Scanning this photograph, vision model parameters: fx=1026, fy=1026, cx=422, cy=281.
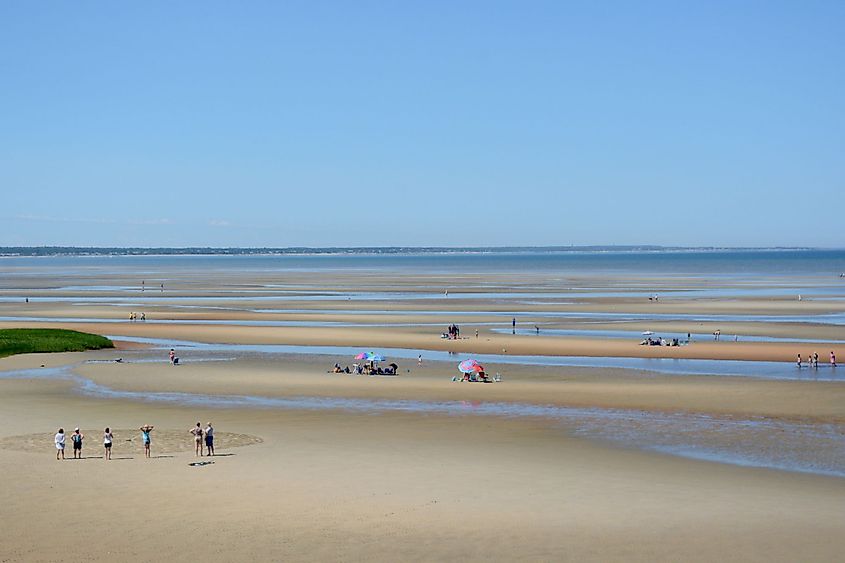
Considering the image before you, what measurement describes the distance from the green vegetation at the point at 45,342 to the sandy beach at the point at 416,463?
1.68m

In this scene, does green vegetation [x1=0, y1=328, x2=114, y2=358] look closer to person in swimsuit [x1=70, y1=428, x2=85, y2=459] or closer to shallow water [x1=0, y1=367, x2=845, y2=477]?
shallow water [x1=0, y1=367, x2=845, y2=477]

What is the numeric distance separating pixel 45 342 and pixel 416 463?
113 feet

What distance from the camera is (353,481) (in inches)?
971

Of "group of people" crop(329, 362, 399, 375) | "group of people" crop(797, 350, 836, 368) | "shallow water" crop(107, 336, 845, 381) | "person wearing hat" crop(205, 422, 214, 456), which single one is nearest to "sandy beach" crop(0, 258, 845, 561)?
"person wearing hat" crop(205, 422, 214, 456)

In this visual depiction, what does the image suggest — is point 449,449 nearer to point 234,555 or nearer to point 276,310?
point 234,555

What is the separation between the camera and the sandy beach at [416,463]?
19.8 m

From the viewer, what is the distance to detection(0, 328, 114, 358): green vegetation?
5309cm

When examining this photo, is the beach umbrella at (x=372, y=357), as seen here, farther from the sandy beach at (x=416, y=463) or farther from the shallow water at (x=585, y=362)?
the shallow water at (x=585, y=362)

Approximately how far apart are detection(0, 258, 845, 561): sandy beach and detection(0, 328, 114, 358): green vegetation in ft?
5.53

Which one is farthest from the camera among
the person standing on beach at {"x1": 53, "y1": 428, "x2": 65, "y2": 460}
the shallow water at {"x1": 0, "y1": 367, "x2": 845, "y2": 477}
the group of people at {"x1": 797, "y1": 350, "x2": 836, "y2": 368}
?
the group of people at {"x1": 797, "y1": 350, "x2": 836, "y2": 368}

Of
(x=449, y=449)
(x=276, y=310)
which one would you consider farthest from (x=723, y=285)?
(x=449, y=449)

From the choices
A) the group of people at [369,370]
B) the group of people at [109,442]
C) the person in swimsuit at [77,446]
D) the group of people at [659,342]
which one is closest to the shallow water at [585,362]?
the group of people at [369,370]

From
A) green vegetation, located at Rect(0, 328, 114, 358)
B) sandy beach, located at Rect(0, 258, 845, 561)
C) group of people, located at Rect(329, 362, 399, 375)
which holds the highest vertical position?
green vegetation, located at Rect(0, 328, 114, 358)

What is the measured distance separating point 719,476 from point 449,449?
7.37 metres
